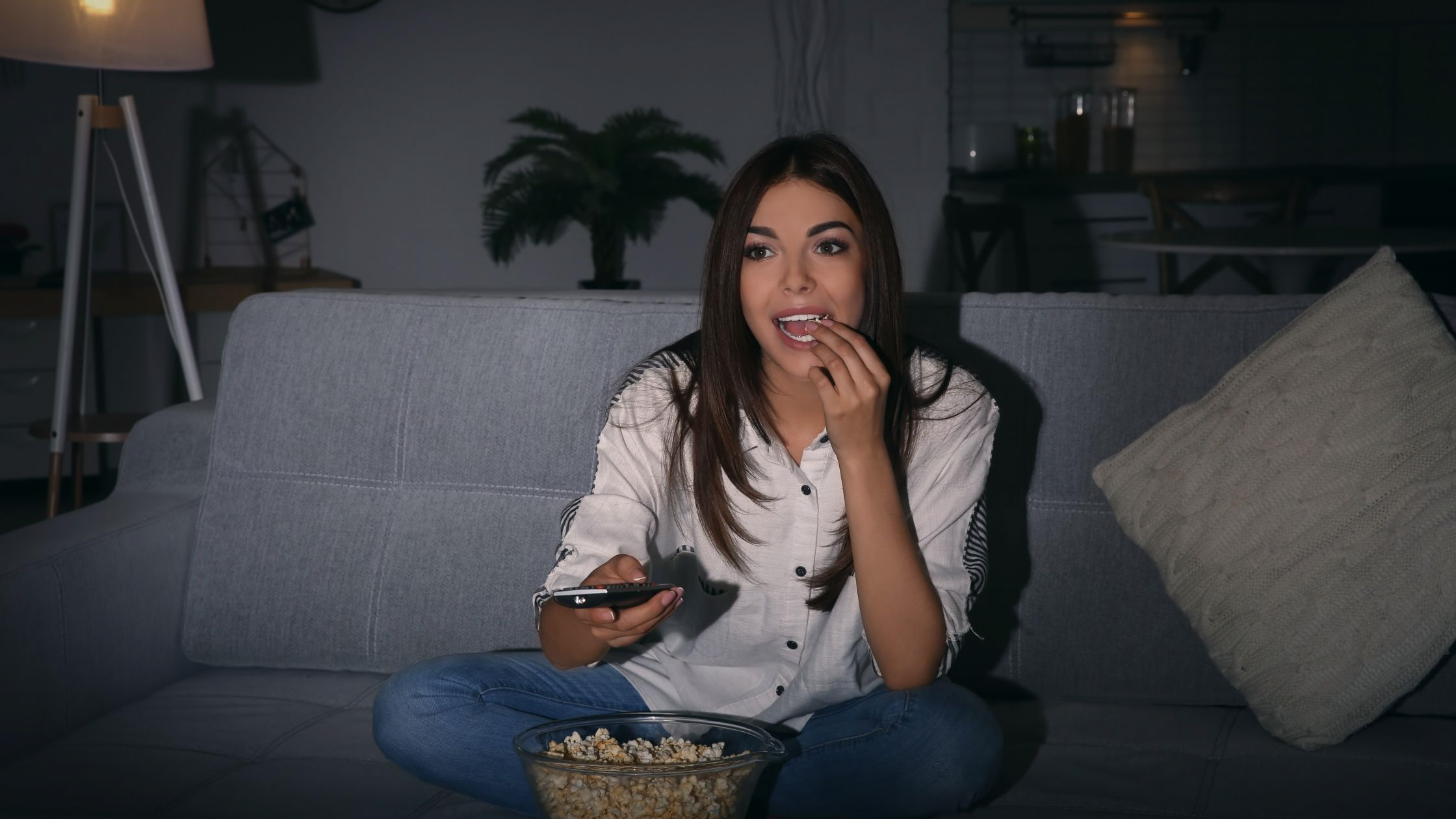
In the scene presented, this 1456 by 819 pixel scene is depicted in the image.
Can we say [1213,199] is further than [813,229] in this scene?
Yes

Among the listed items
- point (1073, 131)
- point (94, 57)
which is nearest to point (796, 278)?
point (94, 57)

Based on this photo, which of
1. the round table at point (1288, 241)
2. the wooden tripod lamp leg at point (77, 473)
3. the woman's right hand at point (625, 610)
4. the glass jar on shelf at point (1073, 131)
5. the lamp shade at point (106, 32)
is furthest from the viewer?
the glass jar on shelf at point (1073, 131)

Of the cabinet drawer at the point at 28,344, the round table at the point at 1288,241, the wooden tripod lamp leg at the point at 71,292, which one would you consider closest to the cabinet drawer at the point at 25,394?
the cabinet drawer at the point at 28,344

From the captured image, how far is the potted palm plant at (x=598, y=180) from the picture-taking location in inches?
193

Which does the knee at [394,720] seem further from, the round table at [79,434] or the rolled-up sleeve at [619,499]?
the round table at [79,434]

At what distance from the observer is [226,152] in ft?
16.7

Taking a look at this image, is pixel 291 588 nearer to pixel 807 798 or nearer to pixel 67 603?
pixel 67 603

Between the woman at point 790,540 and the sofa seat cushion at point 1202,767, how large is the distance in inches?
4.3

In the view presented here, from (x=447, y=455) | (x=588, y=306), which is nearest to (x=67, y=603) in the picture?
(x=447, y=455)

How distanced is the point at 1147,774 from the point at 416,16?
15.0 feet

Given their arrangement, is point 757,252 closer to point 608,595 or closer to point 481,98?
point 608,595

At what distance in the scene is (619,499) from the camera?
4.66 feet

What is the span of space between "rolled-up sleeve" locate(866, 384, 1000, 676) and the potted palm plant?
11.7ft

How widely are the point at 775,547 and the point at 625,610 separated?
0.92 ft
